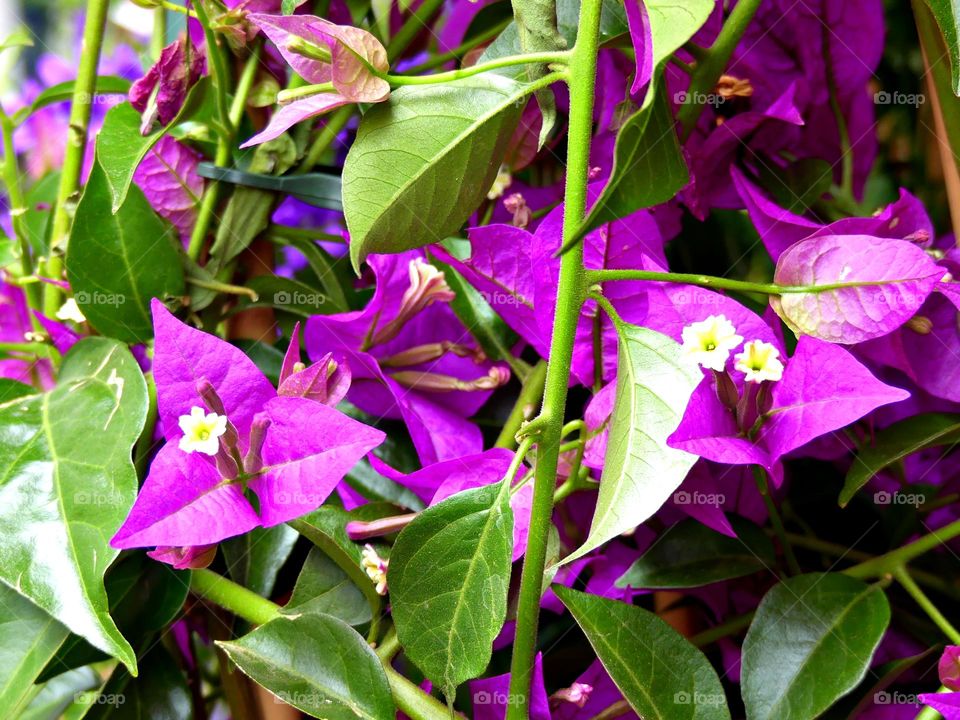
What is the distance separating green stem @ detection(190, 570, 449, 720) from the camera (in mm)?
369

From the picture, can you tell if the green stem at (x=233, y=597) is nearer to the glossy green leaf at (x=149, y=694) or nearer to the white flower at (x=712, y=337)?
the glossy green leaf at (x=149, y=694)

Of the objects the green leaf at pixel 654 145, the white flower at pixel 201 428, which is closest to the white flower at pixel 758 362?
the green leaf at pixel 654 145

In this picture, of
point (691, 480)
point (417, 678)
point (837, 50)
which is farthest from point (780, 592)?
point (837, 50)

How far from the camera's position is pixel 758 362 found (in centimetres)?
38

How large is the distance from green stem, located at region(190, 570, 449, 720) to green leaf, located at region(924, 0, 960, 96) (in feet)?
0.99

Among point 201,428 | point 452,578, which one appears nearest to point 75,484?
point 201,428

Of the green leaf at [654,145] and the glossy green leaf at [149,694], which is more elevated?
the green leaf at [654,145]

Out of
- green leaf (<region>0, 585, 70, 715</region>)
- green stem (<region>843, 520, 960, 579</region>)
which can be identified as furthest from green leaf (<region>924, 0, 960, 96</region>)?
green leaf (<region>0, 585, 70, 715</region>)

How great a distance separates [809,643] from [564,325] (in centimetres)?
19

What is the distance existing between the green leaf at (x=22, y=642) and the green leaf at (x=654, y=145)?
299 mm

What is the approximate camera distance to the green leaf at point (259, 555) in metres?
0.44

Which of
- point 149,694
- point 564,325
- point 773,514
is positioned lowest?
point 149,694

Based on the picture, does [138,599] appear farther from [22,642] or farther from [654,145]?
[654,145]

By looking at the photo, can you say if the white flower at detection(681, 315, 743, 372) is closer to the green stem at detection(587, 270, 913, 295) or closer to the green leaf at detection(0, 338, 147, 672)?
the green stem at detection(587, 270, 913, 295)
